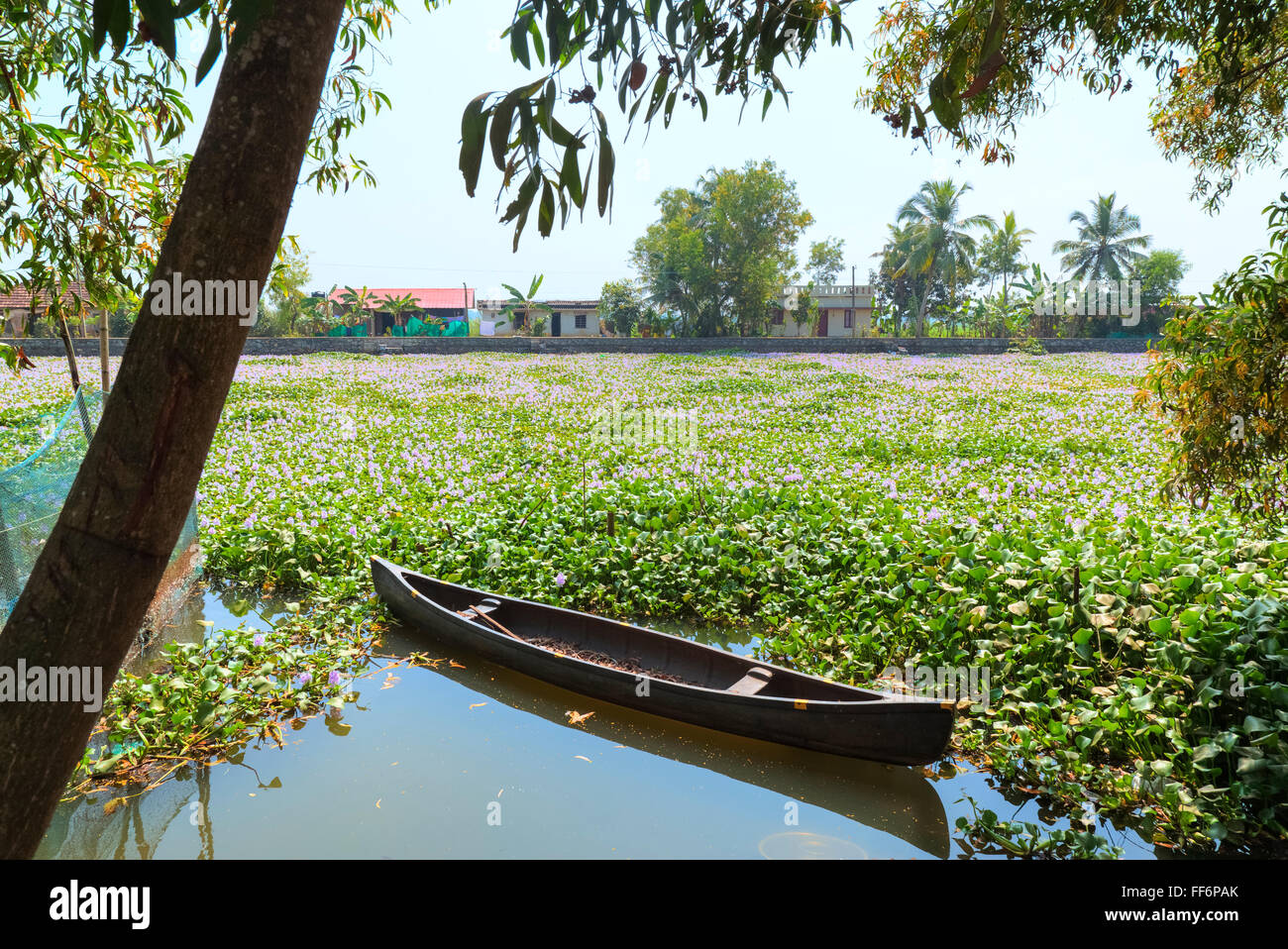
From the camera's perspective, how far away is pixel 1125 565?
5.10m

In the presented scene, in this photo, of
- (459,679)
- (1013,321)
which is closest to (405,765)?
(459,679)

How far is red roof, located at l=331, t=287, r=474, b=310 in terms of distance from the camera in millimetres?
44875

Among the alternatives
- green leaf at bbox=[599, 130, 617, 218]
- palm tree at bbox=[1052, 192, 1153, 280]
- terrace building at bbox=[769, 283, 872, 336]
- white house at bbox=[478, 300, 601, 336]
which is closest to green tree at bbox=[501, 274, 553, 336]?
white house at bbox=[478, 300, 601, 336]

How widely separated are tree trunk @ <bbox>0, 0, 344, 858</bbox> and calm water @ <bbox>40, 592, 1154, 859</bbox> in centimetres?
254

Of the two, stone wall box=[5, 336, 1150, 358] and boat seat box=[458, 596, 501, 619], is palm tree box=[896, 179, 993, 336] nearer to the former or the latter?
stone wall box=[5, 336, 1150, 358]

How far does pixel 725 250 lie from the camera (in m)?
36.6

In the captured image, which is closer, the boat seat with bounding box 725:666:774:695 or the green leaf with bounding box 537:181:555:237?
the green leaf with bounding box 537:181:555:237

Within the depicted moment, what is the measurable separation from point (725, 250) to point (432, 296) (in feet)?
68.3

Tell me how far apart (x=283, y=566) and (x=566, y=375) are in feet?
50.0

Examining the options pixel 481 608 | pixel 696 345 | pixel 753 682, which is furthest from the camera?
pixel 696 345

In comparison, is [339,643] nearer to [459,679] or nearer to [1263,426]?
[459,679]

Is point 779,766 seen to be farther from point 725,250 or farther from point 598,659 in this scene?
point 725,250

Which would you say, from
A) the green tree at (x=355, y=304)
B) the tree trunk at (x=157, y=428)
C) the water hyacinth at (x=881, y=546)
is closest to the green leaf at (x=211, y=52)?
the tree trunk at (x=157, y=428)

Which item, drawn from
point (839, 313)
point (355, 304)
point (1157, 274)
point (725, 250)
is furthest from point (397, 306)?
point (1157, 274)
